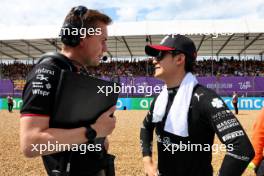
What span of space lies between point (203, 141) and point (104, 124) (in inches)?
38.3

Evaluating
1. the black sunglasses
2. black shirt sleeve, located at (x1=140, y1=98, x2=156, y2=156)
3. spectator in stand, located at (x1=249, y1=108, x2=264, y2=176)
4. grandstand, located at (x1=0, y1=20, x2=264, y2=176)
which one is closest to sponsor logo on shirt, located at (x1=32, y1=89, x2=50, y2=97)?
the black sunglasses

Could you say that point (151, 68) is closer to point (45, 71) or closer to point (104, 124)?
point (104, 124)

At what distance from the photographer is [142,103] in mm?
28938

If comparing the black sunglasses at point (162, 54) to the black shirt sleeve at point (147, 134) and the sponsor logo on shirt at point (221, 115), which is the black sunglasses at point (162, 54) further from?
the sponsor logo on shirt at point (221, 115)

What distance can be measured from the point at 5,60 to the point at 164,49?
140ft

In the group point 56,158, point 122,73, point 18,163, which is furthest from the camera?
point 122,73

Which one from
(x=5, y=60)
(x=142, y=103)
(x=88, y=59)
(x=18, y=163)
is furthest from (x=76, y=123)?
(x=5, y=60)

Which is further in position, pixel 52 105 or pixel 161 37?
pixel 161 37

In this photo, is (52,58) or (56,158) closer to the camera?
(52,58)

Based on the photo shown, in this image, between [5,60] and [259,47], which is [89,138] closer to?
[259,47]

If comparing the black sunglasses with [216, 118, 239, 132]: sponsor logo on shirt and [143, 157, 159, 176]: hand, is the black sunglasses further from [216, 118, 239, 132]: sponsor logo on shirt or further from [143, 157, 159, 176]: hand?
[143, 157, 159, 176]: hand

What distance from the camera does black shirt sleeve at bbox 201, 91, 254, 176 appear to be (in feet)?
7.30

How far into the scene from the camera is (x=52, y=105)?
1806 mm

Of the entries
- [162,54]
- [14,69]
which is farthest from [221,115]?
[14,69]
